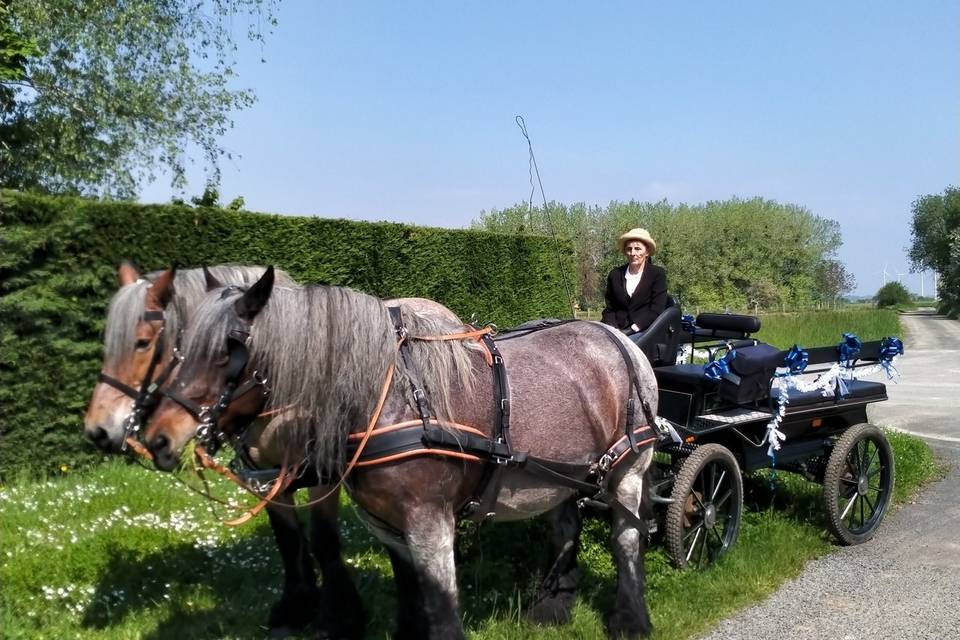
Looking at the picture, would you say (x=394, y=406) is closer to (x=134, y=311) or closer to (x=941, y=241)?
(x=134, y=311)

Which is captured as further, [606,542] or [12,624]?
[606,542]

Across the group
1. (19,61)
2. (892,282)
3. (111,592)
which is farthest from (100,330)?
(892,282)

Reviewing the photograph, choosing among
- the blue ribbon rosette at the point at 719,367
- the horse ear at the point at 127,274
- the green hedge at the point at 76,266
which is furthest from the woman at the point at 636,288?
the green hedge at the point at 76,266

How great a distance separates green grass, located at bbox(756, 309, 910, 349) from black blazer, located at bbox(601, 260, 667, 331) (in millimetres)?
13623

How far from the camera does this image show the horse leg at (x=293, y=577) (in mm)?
3814

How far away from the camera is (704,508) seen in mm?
4539

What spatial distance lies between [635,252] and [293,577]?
3061mm

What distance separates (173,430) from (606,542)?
329 cm

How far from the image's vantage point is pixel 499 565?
442 cm

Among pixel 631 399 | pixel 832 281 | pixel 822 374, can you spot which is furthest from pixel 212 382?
pixel 832 281

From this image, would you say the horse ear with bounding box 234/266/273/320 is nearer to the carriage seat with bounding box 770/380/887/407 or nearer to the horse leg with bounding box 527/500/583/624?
the horse leg with bounding box 527/500/583/624

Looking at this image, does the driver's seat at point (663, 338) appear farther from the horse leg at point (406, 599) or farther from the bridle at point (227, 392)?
the bridle at point (227, 392)

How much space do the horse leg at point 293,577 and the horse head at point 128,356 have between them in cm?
146

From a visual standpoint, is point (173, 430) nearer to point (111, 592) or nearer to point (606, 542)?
point (111, 592)
